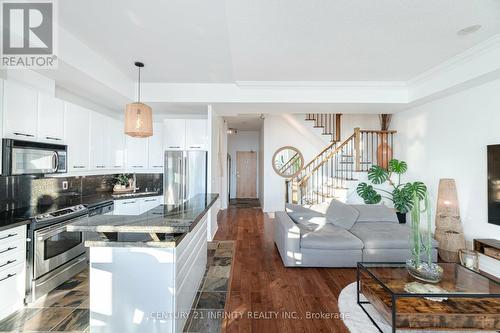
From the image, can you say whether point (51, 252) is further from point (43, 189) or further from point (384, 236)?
point (384, 236)

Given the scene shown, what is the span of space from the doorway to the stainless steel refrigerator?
5834mm

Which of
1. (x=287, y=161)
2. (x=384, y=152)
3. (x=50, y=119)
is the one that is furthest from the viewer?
(x=287, y=161)

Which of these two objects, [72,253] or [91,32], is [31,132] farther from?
[72,253]

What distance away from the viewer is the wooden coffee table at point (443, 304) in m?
1.79

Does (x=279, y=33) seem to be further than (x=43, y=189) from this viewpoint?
No

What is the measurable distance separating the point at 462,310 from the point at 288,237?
6.11 ft

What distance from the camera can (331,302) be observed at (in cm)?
250

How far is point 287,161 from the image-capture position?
25.4 feet

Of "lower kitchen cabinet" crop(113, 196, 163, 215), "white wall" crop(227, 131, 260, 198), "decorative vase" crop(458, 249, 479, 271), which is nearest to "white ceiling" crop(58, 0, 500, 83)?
"lower kitchen cabinet" crop(113, 196, 163, 215)

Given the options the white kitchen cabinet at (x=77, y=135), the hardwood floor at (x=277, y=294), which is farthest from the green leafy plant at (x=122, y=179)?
the hardwood floor at (x=277, y=294)

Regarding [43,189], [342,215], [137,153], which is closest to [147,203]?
[137,153]

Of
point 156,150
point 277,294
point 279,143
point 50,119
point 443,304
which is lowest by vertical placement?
point 277,294

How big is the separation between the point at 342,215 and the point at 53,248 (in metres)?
3.98

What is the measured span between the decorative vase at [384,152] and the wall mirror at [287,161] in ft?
8.01
